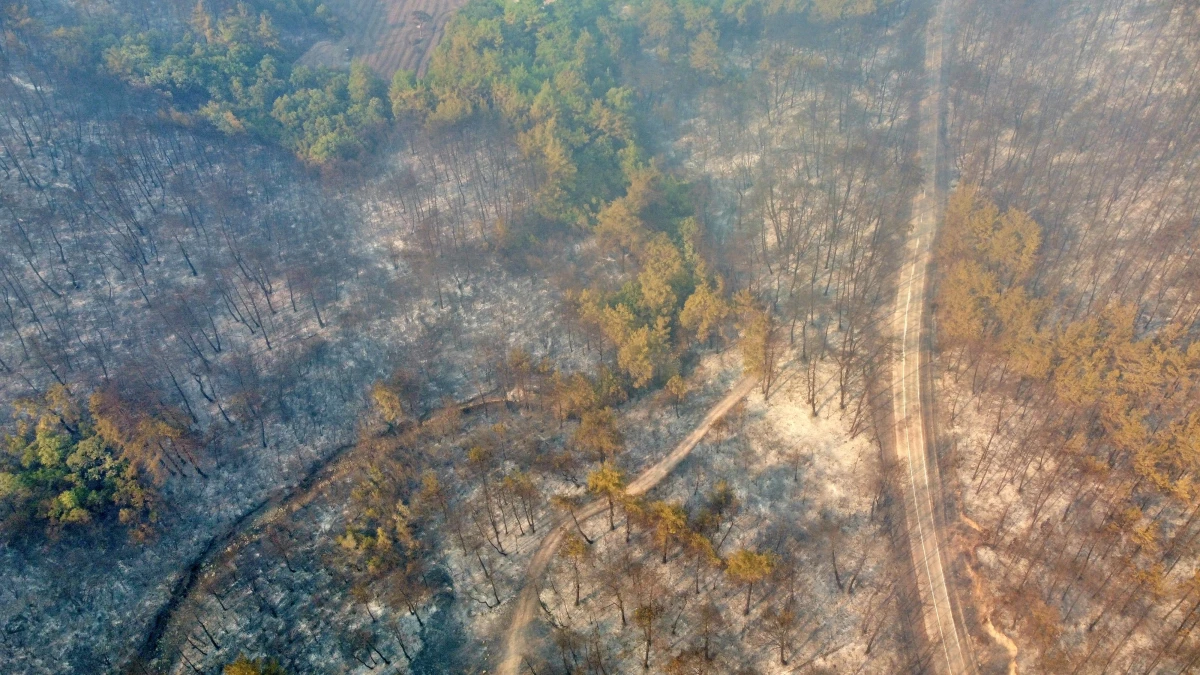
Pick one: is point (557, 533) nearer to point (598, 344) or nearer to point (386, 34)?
point (598, 344)

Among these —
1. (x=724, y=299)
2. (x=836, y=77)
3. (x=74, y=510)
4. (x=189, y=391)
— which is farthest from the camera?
(x=836, y=77)

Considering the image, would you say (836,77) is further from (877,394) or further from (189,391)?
(189,391)

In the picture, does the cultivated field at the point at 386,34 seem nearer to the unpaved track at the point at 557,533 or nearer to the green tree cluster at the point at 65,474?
the green tree cluster at the point at 65,474

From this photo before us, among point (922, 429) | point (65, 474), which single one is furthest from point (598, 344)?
point (65, 474)

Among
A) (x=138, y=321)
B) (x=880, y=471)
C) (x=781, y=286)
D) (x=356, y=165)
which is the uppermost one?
(x=356, y=165)

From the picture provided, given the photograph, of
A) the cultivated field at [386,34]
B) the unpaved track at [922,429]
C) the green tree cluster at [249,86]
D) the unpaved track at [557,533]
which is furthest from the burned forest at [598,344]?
the cultivated field at [386,34]

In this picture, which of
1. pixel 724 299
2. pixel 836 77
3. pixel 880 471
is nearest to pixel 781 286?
pixel 724 299

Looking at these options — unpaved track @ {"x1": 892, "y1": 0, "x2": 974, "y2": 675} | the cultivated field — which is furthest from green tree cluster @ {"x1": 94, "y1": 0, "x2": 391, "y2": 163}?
unpaved track @ {"x1": 892, "y1": 0, "x2": 974, "y2": 675}
